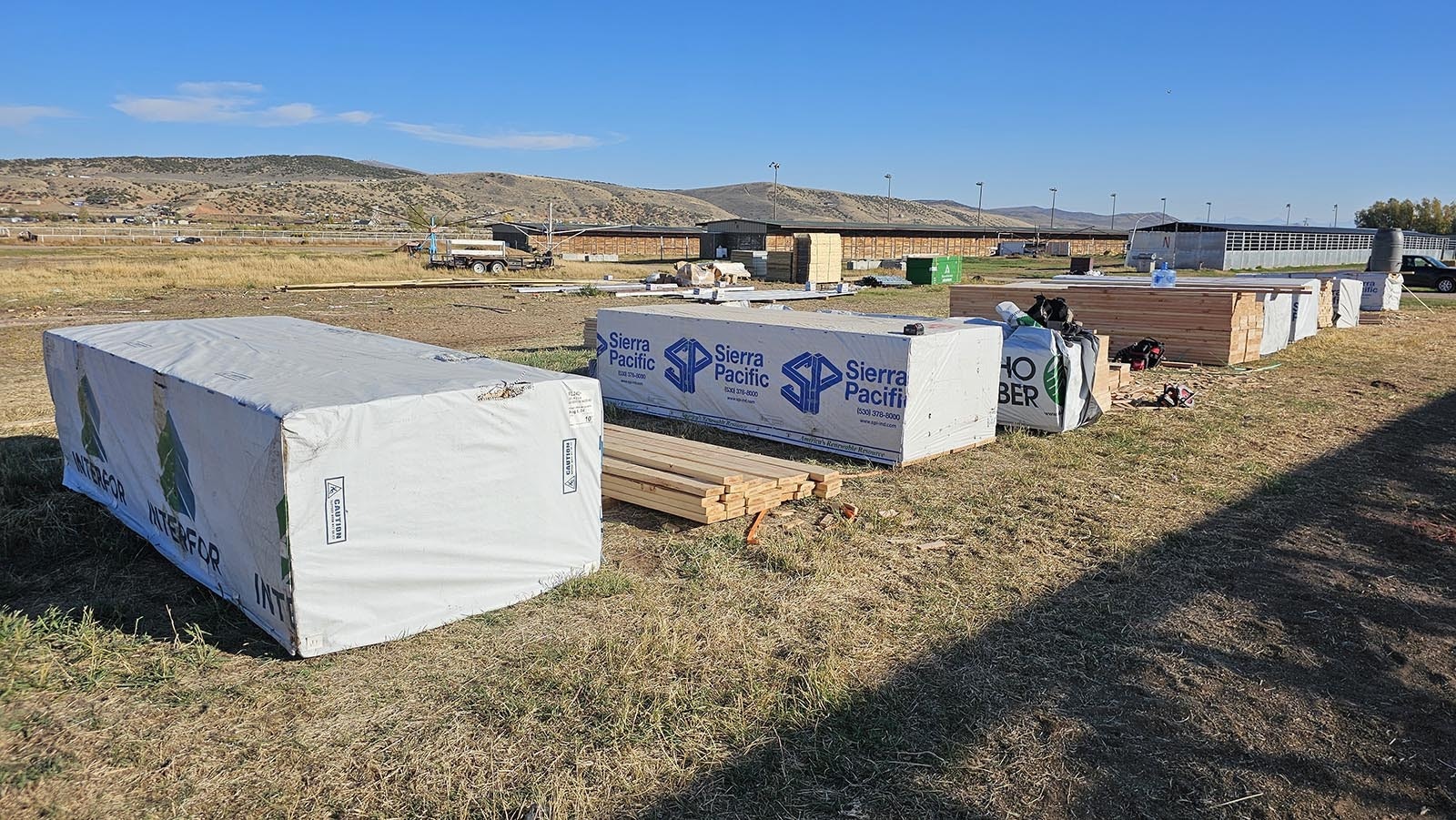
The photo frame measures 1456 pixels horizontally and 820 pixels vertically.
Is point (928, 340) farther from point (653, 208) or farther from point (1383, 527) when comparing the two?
point (653, 208)

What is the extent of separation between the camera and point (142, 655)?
483cm

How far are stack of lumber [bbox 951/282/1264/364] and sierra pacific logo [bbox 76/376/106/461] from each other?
47.6ft

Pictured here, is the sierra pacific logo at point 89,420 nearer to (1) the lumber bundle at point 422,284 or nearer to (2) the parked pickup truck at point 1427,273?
(1) the lumber bundle at point 422,284

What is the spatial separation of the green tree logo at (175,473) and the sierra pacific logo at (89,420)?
140cm

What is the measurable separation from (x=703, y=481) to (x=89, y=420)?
4.64m

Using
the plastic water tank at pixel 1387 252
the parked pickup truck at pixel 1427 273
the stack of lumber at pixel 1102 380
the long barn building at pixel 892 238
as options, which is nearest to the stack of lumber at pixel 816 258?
the long barn building at pixel 892 238

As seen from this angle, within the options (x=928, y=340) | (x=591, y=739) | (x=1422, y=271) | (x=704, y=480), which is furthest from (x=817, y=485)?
(x=1422, y=271)

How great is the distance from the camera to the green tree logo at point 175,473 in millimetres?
5453

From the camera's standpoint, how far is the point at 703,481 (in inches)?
294

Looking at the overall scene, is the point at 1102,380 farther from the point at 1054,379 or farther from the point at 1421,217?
the point at 1421,217

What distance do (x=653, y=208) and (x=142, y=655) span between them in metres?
175

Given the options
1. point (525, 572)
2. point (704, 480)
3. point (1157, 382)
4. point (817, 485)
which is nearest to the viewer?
point (525, 572)

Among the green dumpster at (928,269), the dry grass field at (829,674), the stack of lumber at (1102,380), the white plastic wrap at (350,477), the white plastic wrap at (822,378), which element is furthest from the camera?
the green dumpster at (928,269)

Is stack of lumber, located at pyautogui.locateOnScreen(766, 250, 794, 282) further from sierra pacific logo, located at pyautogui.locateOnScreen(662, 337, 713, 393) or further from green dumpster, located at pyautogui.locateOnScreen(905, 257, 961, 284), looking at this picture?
sierra pacific logo, located at pyautogui.locateOnScreen(662, 337, 713, 393)
